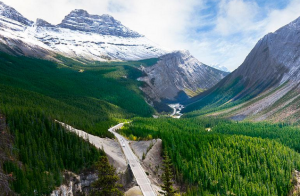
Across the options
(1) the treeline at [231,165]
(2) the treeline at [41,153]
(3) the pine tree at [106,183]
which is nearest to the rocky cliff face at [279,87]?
(1) the treeline at [231,165]

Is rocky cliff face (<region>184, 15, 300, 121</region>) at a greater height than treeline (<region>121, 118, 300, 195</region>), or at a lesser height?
greater

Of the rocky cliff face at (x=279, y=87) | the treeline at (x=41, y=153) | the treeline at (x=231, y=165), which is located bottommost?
the treeline at (x=231, y=165)

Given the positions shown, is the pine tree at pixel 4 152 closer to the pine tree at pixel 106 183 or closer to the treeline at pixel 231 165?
the pine tree at pixel 106 183

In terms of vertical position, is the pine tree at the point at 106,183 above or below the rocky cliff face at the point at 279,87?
below

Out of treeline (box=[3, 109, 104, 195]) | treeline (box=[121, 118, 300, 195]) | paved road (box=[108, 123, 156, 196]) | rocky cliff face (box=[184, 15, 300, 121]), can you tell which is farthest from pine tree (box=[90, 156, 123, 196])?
rocky cliff face (box=[184, 15, 300, 121])

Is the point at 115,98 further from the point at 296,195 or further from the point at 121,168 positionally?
the point at 296,195

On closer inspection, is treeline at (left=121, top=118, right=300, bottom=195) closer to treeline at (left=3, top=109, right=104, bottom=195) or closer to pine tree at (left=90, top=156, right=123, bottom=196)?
pine tree at (left=90, top=156, right=123, bottom=196)

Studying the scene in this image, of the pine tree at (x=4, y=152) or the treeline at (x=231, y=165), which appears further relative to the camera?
the treeline at (x=231, y=165)

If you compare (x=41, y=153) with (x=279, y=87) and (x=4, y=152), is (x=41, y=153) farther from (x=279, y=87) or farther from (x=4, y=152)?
(x=279, y=87)

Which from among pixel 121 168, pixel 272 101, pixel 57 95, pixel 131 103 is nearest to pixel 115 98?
pixel 131 103
